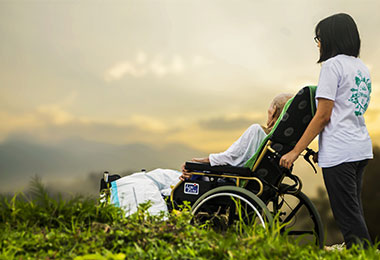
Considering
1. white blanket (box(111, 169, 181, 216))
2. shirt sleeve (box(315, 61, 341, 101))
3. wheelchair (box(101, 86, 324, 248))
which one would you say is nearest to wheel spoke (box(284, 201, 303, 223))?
wheelchair (box(101, 86, 324, 248))

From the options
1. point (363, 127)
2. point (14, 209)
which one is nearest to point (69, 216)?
point (14, 209)

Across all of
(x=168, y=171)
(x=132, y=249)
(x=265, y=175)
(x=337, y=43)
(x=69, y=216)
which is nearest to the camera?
(x=132, y=249)

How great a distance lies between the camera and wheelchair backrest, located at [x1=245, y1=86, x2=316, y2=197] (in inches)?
133

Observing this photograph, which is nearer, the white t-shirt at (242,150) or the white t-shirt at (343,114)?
the white t-shirt at (343,114)

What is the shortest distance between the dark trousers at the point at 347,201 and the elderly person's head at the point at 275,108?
30.6 inches

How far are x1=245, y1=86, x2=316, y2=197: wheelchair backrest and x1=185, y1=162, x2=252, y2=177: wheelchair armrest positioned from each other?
0.37ft

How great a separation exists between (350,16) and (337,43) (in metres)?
0.24

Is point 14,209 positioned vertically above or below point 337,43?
below

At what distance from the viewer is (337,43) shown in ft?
10.4

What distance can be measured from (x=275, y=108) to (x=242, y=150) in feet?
1.52

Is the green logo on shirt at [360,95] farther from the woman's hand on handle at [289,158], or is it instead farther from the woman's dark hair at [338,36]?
the woman's hand on handle at [289,158]

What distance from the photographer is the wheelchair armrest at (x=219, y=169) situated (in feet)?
11.4

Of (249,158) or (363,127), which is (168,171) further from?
(363,127)

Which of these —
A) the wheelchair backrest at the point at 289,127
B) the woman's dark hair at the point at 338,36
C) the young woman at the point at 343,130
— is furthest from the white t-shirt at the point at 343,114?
the wheelchair backrest at the point at 289,127
